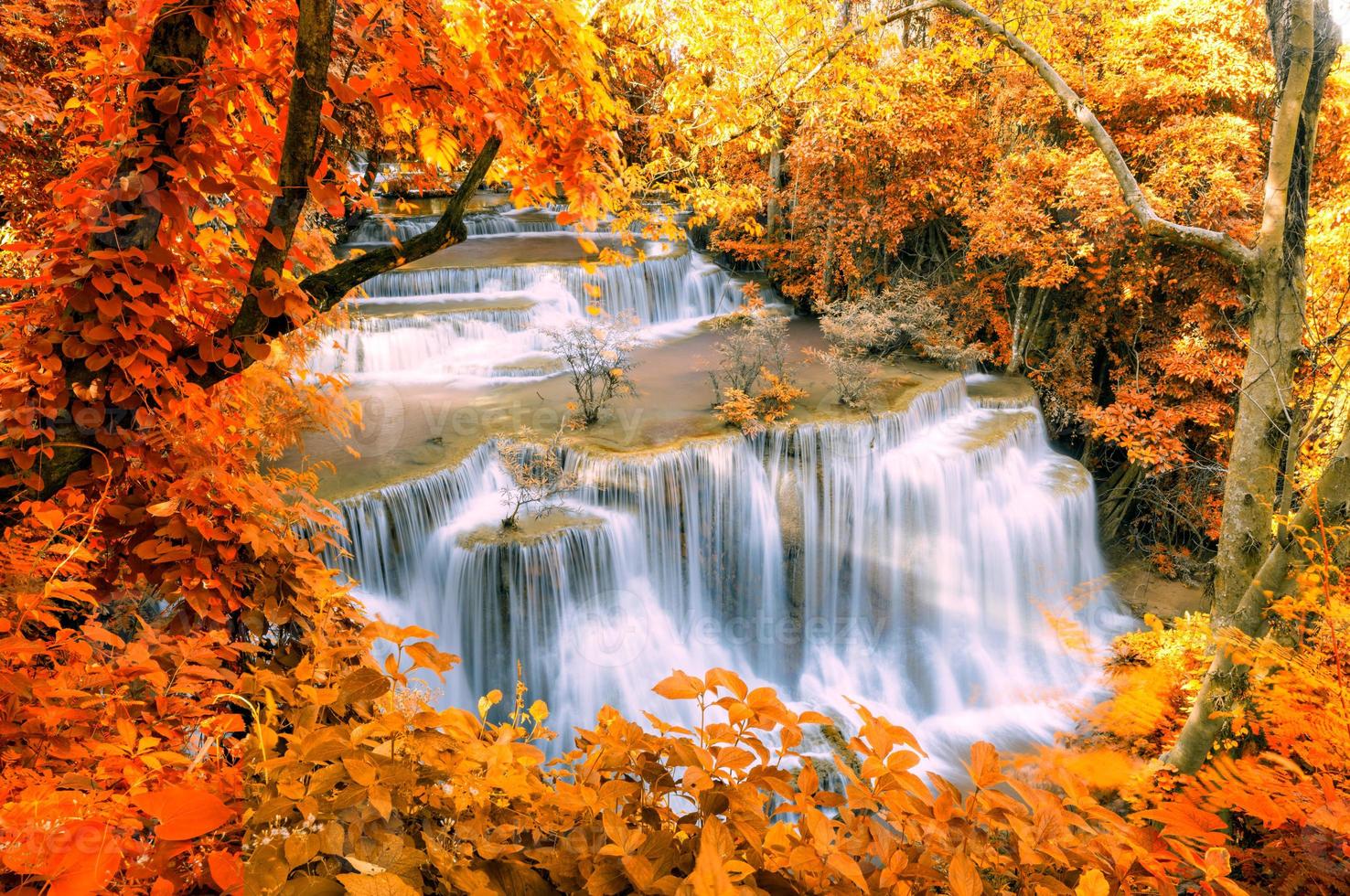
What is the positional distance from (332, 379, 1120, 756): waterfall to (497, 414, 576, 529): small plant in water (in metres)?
0.24

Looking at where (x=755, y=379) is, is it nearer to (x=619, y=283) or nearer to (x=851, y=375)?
(x=851, y=375)

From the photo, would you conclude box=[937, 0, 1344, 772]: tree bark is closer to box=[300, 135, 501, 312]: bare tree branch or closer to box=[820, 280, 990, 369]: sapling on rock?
box=[300, 135, 501, 312]: bare tree branch

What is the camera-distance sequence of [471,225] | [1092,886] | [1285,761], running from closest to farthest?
1. [1092,886]
2. [1285,761]
3. [471,225]

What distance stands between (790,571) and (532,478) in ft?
13.8

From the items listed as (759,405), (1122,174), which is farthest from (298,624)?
(759,405)

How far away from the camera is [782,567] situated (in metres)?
9.87

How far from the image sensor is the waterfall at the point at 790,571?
791cm

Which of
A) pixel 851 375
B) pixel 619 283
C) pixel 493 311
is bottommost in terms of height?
pixel 851 375

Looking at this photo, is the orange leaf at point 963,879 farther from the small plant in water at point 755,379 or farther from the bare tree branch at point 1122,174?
the small plant in water at point 755,379

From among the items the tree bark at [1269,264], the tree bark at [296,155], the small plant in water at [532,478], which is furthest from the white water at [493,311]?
the tree bark at [296,155]

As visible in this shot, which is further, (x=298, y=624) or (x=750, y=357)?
(x=750, y=357)

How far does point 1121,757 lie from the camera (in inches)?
291

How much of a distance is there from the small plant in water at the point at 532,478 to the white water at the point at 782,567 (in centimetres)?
29

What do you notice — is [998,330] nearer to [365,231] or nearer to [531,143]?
[531,143]
